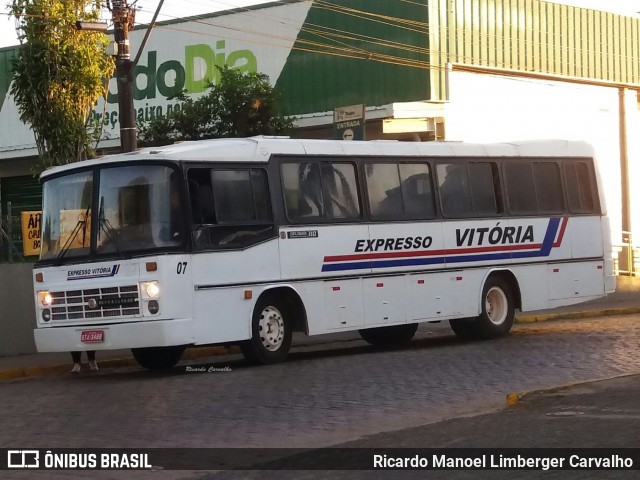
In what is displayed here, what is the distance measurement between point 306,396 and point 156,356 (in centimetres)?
500

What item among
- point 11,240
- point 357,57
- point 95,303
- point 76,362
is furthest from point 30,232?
point 357,57

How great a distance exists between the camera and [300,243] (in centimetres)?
1853

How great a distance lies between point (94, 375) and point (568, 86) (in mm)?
24100

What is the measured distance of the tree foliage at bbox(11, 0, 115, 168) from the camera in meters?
22.2

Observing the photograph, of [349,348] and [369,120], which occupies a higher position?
[369,120]

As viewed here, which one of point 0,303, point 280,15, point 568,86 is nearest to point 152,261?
point 0,303

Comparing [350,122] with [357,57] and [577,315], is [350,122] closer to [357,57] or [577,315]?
[577,315]

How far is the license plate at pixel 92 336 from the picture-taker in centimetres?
1686

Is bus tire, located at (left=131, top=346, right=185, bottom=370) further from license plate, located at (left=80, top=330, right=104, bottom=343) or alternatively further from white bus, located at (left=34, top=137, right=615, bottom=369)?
license plate, located at (left=80, top=330, right=104, bottom=343)

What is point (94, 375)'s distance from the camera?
1816cm

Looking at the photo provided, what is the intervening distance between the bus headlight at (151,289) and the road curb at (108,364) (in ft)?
9.70

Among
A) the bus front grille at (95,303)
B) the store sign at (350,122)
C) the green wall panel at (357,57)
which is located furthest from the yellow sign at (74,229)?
the green wall panel at (357,57)

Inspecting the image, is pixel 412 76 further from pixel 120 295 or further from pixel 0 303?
pixel 120 295

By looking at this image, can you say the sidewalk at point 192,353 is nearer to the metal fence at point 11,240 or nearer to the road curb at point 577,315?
the road curb at point 577,315
